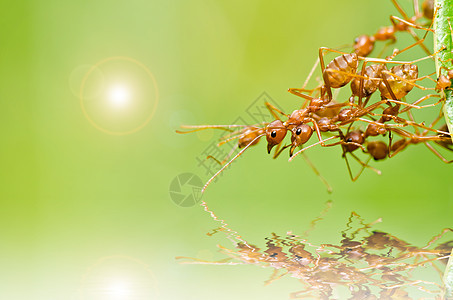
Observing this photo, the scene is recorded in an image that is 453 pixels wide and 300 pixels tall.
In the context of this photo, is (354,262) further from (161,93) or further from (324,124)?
(161,93)

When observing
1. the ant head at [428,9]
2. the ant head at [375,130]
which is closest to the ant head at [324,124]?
the ant head at [375,130]

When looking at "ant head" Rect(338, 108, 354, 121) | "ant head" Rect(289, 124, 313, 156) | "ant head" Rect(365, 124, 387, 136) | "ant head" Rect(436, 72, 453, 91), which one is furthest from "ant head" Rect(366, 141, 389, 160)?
"ant head" Rect(436, 72, 453, 91)

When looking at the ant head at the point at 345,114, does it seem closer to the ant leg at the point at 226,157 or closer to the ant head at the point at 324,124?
the ant head at the point at 324,124

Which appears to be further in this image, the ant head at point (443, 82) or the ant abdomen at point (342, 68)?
the ant abdomen at point (342, 68)

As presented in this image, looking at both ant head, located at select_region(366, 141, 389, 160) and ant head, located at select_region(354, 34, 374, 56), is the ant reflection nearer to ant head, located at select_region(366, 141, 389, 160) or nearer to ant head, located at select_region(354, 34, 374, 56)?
ant head, located at select_region(366, 141, 389, 160)

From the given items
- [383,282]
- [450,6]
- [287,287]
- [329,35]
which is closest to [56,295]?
[287,287]

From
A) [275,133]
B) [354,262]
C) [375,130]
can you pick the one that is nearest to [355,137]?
[375,130]
